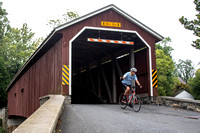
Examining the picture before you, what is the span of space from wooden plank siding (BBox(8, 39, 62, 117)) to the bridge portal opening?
1269mm

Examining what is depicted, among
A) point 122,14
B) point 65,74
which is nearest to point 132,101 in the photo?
point 65,74

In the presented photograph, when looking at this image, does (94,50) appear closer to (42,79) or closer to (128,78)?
(42,79)

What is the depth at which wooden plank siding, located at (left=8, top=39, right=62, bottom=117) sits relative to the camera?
1170 cm

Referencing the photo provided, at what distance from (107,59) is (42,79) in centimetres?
520

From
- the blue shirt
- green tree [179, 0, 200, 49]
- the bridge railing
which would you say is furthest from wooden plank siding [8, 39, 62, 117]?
green tree [179, 0, 200, 49]

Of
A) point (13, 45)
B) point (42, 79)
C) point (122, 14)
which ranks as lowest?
point (42, 79)

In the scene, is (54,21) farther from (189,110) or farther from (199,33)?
(189,110)

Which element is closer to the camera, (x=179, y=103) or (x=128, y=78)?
(x=128, y=78)

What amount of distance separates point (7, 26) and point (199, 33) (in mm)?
44779

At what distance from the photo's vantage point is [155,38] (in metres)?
12.7

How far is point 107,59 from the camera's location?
59.5ft

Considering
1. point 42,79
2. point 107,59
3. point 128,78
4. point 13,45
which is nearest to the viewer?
point 128,78

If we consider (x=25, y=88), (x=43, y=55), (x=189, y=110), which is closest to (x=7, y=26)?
(x=25, y=88)

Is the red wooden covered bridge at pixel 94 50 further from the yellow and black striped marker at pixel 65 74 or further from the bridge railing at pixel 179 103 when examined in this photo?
the bridge railing at pixel 179 103
